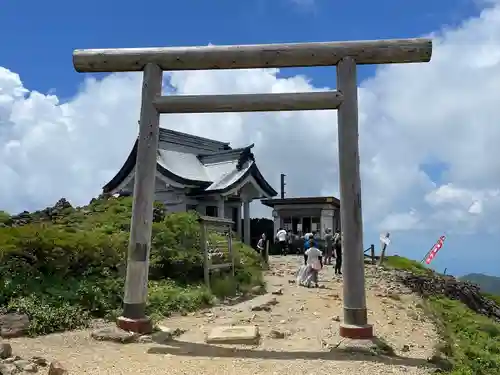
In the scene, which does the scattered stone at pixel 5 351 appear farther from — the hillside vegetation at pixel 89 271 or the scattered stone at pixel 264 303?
the scattered stone at pixel 264 303

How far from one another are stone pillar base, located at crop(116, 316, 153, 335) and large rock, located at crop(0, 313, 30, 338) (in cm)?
142

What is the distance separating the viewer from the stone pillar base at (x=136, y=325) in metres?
8.24

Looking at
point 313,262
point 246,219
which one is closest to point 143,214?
point 313,262

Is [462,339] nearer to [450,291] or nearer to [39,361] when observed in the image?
[39,361]

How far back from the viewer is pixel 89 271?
10.2 metres

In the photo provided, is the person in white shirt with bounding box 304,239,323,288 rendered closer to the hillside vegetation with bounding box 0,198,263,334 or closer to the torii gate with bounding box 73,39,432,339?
the hillside vegetation with bounding box 0,198,263,334

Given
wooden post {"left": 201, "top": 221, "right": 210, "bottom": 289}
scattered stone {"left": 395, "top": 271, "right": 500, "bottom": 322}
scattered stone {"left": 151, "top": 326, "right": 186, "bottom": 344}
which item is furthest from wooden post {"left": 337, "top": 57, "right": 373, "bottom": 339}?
scattered stone {"left": 395, "top": 271, "right": 500, "bottom": 322}

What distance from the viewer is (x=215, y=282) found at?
13.4 m

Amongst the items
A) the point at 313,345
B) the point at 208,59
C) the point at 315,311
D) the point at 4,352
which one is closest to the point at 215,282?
the point at 315,311

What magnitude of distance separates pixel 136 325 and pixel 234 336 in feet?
5.14

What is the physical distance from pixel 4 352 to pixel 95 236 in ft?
16.8


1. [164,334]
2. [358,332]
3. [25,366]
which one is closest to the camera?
[25,366]

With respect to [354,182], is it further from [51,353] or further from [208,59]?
[51,353]

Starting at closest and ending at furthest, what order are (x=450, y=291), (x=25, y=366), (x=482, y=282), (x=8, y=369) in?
(x=8, y=369) → (x=25, y=366) → (x=450, y=291) → (x=482, y=282)
